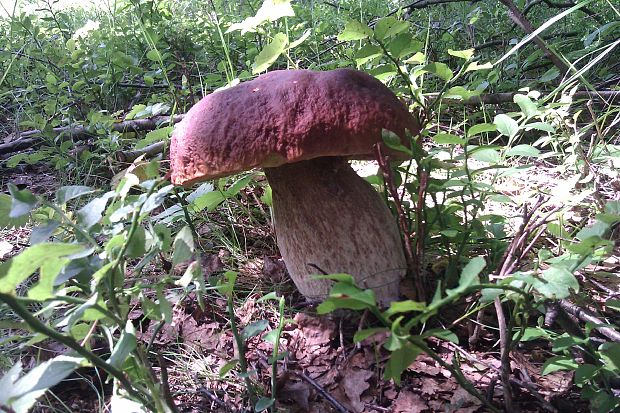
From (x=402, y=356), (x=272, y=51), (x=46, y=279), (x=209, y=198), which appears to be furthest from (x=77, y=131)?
(x=402, y=356)

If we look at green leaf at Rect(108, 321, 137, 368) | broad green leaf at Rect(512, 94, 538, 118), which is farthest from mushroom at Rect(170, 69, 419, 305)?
green leaf at Rect(108, 321, 137, 368)

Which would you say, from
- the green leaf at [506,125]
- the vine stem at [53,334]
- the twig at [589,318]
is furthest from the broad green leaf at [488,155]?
the vine stem at [53,334]

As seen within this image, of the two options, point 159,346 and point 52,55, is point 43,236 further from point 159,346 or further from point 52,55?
point 52,55

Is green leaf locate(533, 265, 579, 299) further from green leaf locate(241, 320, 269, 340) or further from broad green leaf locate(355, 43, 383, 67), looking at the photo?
broad green leaf locate(355, 43, 383, 67)

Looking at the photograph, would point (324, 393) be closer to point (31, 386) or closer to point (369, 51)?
point (31, 386)

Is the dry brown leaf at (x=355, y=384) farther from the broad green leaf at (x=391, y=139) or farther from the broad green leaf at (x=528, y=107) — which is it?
the broad green leaf at (x=528, y=107)
